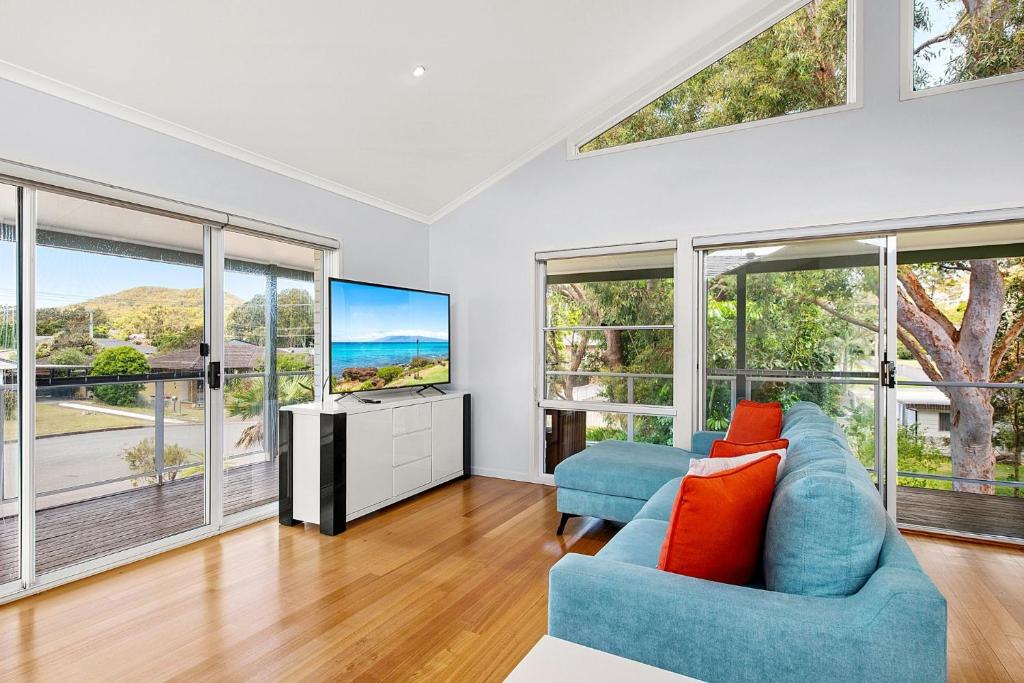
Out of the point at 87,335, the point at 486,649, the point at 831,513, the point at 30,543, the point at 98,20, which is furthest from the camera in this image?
the point at 87,335

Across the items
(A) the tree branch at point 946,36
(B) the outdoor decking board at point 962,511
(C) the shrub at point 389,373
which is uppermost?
(A) the tree branch at point 946,36

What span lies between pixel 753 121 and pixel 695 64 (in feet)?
2.01

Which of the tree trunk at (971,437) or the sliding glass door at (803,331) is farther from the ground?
the sliding glass door at (803,331)

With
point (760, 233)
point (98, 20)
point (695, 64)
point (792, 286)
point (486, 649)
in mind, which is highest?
point (695, 64)

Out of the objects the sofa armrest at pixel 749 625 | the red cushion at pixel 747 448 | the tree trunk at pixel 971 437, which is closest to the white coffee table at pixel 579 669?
the sofa armrest at pixel 749 625

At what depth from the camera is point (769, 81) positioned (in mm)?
3688

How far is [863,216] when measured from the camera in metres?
3.36

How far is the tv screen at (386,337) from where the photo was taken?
3.61 meters

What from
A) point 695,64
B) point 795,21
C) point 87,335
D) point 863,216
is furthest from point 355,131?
point 863,216

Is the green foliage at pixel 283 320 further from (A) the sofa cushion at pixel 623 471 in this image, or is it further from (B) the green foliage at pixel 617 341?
(A) the sofa cushion at pixel 623 471

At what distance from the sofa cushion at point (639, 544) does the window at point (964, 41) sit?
3.16 metres

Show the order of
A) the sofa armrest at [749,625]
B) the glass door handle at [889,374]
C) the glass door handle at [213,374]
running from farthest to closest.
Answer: the glass door handle at [889,374]
the glass door handle at [213,374]
the sofa armrest at [749,625]

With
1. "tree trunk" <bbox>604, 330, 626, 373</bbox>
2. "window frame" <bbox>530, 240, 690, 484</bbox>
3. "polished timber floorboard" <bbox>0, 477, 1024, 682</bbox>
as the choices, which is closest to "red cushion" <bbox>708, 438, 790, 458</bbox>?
"polished timber floorboard" <bbox>0, 477, 1024, 682</bbox>

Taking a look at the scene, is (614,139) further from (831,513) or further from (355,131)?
(831,513)
